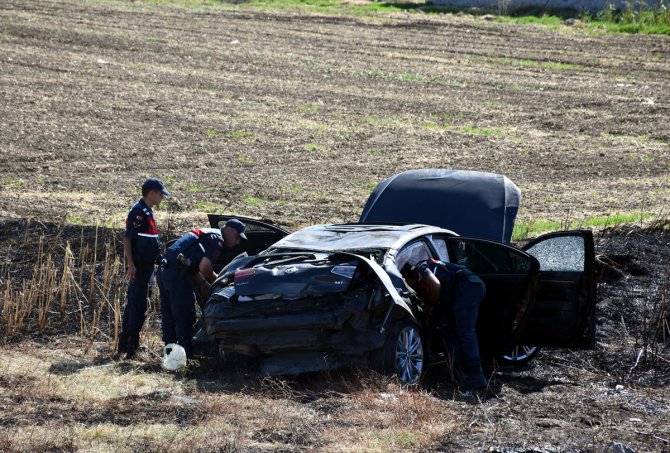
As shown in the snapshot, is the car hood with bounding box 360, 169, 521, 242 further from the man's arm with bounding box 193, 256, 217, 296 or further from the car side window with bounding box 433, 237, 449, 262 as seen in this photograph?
the man's arm with bounding box 193, 256, 217, 296

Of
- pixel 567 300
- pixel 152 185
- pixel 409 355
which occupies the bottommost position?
pixel 409 355

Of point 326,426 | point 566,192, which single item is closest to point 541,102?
point 566,192

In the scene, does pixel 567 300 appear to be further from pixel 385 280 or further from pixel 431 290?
pixel 385 280

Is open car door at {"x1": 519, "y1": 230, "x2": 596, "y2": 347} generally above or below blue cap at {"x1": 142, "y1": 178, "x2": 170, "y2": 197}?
below

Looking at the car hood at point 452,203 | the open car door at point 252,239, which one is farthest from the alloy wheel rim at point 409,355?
the car hood at point 452,203

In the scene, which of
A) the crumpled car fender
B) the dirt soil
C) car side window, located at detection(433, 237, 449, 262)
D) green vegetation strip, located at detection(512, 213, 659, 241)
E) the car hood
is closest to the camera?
the dirt soil

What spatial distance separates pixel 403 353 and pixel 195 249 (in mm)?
2382

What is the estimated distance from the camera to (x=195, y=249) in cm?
1067

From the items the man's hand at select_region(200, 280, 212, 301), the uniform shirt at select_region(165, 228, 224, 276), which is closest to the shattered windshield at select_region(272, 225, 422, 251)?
the uniform shirt at select_region(165, 228, 224, 276)

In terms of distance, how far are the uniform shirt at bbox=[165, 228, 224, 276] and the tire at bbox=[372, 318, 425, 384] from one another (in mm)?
2099

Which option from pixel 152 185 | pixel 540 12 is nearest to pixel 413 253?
pixel 152 185

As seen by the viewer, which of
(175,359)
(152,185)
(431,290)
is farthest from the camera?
(152,185)

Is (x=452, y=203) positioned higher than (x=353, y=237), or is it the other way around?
(x=353, y=237)

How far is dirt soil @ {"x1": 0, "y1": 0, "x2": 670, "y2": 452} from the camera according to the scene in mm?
8259
